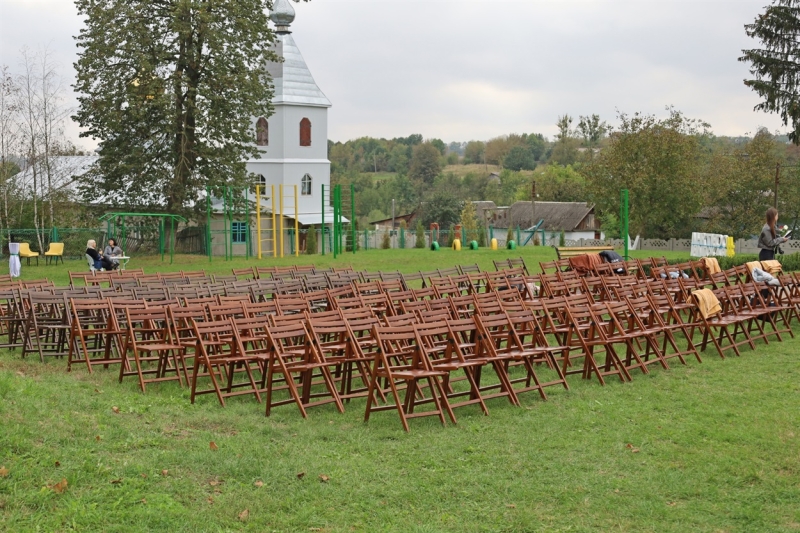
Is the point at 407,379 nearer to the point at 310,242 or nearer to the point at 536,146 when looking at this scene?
the point at 310,242

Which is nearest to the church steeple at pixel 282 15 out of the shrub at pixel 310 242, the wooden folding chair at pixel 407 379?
the shrub at pixel 310 242

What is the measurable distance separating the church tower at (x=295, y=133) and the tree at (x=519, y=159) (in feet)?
319

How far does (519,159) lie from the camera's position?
5709 inches

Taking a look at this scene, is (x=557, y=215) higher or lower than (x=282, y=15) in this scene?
lower

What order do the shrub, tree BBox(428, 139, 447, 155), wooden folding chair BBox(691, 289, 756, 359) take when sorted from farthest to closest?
1. tree BBox(428, 139, 447, 155)
2. the shrub
3. wooden folding chair BBox(691, 289, 756, 359)

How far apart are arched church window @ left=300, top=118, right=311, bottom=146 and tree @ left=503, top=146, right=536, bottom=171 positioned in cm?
9765

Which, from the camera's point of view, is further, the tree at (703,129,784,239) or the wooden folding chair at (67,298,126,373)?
the tree at (703,129,784,239)

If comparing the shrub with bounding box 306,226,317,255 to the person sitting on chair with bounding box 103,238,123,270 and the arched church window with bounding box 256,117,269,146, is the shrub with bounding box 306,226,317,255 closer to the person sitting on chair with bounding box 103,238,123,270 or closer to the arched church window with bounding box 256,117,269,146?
the person sitting on chair with bounding box 103,238,123,270

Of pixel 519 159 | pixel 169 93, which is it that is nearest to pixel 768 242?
pixel 169 93

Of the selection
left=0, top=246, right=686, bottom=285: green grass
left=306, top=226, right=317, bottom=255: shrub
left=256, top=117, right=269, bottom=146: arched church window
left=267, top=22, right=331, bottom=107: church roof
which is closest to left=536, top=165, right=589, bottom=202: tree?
left=267, top=22, right=331, bottom=107: church roof

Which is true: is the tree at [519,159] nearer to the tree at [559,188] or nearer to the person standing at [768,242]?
the tree at [559,188]

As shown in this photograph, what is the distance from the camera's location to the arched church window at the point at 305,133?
49031mm

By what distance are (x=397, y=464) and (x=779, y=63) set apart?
34.3 metres

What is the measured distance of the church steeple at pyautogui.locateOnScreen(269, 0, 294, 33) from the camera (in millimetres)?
49781
